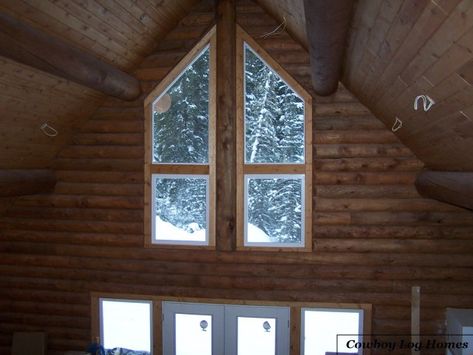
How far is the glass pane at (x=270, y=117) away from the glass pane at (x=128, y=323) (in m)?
2.65

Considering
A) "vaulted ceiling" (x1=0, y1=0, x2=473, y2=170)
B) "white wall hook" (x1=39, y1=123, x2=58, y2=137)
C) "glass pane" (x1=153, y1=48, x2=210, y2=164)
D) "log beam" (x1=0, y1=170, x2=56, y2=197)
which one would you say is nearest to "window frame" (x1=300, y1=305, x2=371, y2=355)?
"vaulted ceiling" (x1=0, y1=0, x2=473, y2=170)

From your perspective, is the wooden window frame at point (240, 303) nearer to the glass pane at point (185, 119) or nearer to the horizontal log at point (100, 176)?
the horizontal log at point (100, 176)

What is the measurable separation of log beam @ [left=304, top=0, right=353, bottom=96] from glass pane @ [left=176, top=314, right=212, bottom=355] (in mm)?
3700

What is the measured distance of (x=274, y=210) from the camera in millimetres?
5484

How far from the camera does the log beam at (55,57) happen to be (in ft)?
10.0

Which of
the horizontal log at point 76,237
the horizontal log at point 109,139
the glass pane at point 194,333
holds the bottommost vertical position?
the glass pane at point 194,333

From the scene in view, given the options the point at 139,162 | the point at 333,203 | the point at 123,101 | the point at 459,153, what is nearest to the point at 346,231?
the point at 333,203

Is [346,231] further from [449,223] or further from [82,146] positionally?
[82,146]

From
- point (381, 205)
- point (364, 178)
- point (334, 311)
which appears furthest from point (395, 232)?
point (334, 311)

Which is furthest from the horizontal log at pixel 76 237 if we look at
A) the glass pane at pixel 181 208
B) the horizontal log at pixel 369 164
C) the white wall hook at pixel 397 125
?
the white wall hook at pixel 397 125

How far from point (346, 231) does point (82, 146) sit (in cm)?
381

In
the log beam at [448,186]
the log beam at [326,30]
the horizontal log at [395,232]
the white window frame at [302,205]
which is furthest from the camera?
the white window frame at [302,205]

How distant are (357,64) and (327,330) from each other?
11.7 feet

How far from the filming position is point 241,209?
18.0ft
